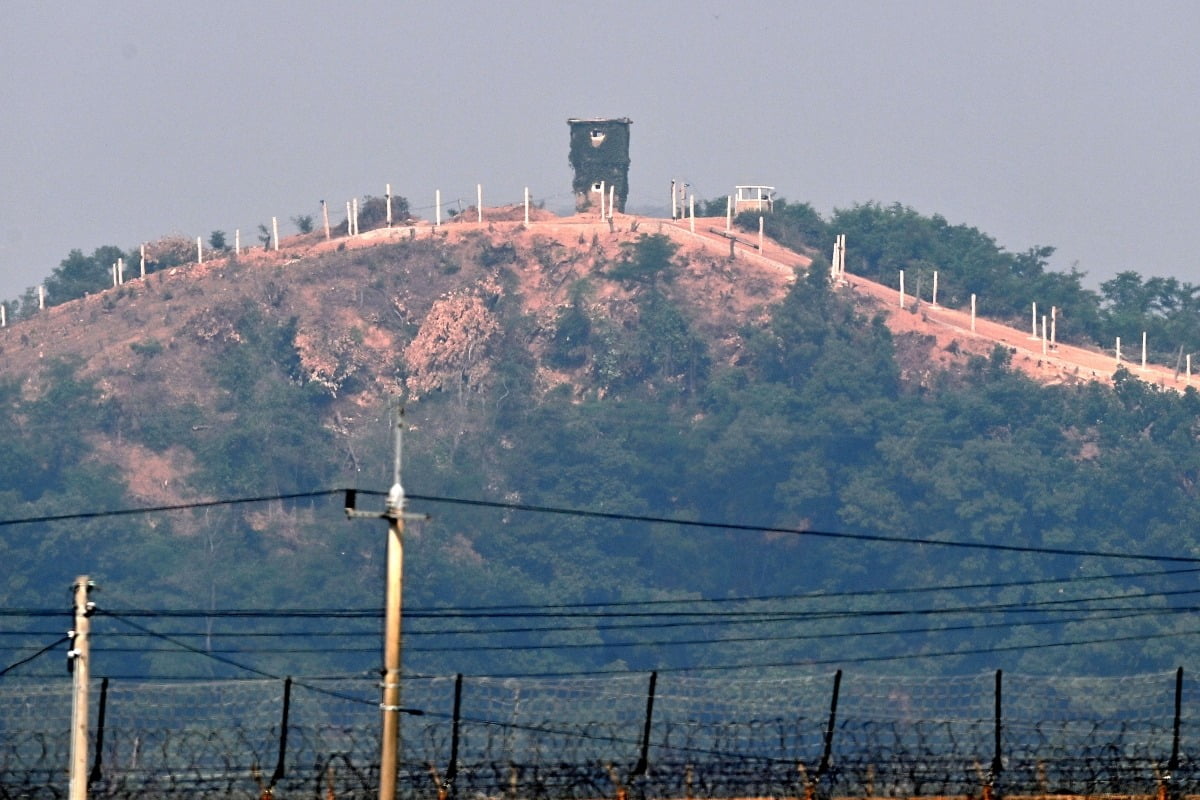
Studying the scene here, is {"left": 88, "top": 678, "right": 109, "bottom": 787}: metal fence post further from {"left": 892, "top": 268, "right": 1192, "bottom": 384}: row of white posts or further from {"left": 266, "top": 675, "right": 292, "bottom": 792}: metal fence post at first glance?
{"left": 892, "top": 268, "right": 1192, "bottom": 384}: row of white posts

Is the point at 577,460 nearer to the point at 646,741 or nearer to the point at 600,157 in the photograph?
the point at 600,157

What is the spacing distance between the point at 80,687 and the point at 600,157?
96526 millimetres

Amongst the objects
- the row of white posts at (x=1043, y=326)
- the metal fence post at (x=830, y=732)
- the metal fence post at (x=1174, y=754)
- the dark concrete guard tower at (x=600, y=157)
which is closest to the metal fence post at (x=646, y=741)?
the metal fence post at (x=830, y=732)

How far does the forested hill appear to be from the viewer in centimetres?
9325

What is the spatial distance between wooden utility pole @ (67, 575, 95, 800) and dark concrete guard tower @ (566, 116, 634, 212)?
95.0 metres

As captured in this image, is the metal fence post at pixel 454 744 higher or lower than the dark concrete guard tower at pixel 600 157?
lower

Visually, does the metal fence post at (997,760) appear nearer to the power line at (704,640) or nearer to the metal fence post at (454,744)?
the metal fence post at (454,744)

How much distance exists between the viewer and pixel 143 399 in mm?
105562

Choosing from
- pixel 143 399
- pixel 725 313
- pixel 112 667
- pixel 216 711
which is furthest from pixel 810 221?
pixel 216 711

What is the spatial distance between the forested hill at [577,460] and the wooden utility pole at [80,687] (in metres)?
64.4

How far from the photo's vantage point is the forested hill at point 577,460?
306 ft

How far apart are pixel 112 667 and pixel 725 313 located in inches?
1290

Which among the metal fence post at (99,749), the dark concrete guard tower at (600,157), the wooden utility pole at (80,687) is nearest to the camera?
the wooden utility pole at (80,687)

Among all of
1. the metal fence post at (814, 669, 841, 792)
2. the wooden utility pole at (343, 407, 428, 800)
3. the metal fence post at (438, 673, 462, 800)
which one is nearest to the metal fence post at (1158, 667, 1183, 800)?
the metal fence post at (814, 669, 841, 792)
